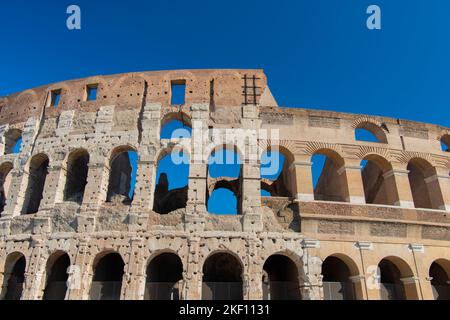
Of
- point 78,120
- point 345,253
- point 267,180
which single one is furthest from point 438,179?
point 78,120

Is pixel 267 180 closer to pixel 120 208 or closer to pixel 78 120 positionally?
pixel 120 208

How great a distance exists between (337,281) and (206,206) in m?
5.54

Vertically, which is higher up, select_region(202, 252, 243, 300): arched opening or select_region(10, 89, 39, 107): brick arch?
select_region(10, 89, 39, 107): brick arch

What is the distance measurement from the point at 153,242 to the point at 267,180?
7.85 m

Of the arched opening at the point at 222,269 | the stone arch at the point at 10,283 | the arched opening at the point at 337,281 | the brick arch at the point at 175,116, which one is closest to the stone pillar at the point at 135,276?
the arched opening at the point at 222,269

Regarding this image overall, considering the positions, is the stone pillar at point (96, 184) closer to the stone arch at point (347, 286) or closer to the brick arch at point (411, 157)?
the stone arch at point (347, 286)

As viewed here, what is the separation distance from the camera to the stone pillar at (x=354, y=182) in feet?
38.9

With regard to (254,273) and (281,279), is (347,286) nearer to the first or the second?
(281,279)

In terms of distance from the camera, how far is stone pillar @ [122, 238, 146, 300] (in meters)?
10.2

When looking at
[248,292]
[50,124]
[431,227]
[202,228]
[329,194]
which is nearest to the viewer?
[248,292]

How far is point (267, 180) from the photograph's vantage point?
55.7 ft

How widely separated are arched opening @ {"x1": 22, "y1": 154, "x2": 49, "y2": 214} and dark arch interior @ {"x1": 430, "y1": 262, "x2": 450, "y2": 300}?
1538 centimetres

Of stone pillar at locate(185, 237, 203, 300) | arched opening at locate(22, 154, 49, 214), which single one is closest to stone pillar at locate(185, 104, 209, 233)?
stone pillar at locate(185, 237, 203, 300)

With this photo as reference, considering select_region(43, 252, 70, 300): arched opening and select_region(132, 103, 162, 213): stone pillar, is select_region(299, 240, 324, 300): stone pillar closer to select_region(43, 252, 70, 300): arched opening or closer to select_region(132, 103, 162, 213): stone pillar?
select_region(132, 103, 162, 213): stone pillar
